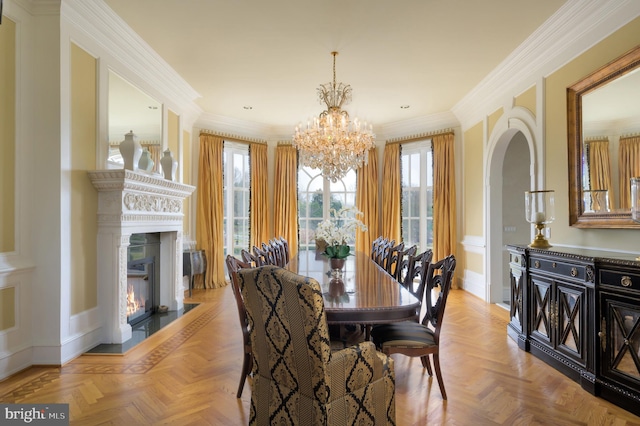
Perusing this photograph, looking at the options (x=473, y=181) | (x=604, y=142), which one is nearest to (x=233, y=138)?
(x=473, y=181)

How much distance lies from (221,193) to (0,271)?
3.93m

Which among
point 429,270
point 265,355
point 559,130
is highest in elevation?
point 559,130

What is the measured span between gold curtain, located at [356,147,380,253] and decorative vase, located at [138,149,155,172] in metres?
4.14

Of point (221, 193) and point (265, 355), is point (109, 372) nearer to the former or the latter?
point (265, 355)

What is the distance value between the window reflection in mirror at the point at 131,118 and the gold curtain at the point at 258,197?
2516mm

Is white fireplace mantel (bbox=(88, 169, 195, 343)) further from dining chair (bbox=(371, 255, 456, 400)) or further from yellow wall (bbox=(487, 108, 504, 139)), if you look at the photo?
yellow wall (bbox=(487, 108, 504, 139))

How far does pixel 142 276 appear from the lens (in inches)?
168

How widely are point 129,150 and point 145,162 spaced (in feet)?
1.53

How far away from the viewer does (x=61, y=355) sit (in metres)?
2.91

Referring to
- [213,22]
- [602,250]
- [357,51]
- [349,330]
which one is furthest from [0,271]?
[602,250]

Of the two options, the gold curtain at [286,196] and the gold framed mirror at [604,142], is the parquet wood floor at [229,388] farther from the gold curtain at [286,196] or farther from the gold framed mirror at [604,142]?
the gold curtain at [286,196]

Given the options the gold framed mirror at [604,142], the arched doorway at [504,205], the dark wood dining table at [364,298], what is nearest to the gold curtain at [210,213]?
the dark wood dining table at [364,298]

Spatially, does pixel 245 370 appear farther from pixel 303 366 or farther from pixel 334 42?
pixel 334 42

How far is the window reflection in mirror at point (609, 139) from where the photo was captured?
270 centimetres
